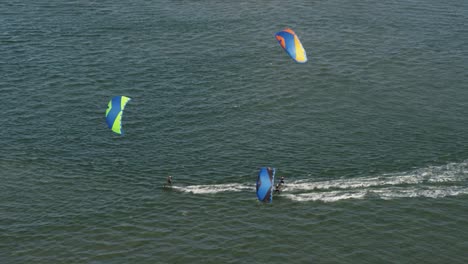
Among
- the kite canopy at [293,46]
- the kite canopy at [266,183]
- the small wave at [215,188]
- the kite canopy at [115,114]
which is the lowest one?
the small wave at [215,188]

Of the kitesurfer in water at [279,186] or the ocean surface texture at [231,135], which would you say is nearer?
the ocean surface texture at [231,135]

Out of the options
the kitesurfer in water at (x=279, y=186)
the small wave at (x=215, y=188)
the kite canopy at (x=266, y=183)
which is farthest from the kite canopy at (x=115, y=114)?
the kitesurfer in water at (x=279, y=186)

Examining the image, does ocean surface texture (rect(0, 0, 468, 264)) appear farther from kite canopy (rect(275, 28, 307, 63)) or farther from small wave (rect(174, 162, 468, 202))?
kite canopy (rect(275, 28, 307, 63))

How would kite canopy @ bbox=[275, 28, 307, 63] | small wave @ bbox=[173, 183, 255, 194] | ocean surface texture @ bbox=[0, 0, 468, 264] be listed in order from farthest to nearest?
kite canopy @ bbox=[275, 28, 307, 63] → small wave @ bbox=[173, 183, 255, 194] → ocean surface texture @ bbox=[0, 0, 468, 264]

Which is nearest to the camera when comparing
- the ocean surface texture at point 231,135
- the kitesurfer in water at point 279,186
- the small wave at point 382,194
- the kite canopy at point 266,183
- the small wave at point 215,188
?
the kite canopy at point 266,183

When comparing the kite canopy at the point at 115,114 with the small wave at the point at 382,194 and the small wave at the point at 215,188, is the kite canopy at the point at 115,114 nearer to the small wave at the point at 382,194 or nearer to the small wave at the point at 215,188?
the small wave at the point at 215,188

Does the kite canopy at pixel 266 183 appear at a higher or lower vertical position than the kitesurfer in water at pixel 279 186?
higher

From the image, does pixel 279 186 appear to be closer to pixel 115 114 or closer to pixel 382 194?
pixel 382 194

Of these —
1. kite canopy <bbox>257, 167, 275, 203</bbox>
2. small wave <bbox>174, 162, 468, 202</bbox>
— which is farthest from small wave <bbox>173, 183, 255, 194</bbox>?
kite canopy <bbox>257, 167, 275, 203</bbox>

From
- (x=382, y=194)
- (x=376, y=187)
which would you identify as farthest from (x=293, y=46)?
(x=382, y=194)
